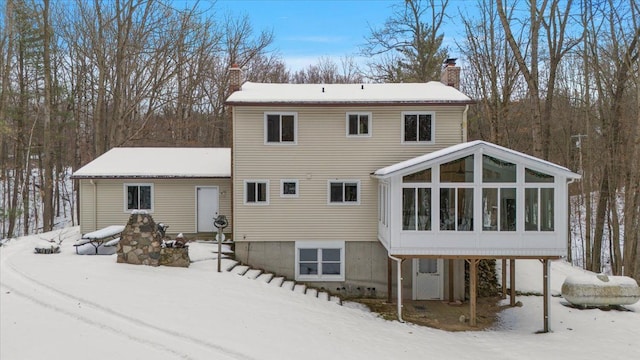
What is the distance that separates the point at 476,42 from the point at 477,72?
1968mm

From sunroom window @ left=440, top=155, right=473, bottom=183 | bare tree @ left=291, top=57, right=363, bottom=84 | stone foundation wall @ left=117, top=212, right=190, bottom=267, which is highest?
bare tree @ left=291, top=57, right=363, bottom=84

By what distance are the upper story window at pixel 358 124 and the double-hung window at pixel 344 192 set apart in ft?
5.61

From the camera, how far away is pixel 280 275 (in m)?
15.6

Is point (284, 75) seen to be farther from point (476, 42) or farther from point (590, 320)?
point (590, 320)

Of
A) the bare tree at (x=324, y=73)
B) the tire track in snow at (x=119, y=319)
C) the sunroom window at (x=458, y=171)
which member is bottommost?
the tire track in snow at (x=119, y=319)

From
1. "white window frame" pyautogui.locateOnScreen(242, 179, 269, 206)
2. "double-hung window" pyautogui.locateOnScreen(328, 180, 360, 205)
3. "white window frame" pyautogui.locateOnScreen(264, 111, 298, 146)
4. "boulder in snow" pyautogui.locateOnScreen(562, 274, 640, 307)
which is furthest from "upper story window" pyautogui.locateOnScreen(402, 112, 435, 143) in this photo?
"boulder in snow" pyautogui.locateOnScreen(562, 274, 640, 307)

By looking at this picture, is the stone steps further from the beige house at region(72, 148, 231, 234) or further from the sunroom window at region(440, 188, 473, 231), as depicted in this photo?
the sunroom window at region(440, 188, 473, 231)

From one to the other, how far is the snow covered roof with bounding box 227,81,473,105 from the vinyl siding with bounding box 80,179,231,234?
3.59 m

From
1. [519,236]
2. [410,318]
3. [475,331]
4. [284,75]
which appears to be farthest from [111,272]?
[284,75]

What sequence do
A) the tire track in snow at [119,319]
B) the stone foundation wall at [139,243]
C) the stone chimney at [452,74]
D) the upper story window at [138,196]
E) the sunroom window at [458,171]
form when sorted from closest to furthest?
the tire track in snow at [119,319]
the sunroom window at [458,171]
the stone foundation wall at [139,243]
the upper story window at [138,196]
the stone chimney at [452,74]

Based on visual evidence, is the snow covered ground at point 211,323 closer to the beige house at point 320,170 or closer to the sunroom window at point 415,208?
the beige house at point 320,170

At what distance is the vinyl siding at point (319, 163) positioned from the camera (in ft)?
50.3

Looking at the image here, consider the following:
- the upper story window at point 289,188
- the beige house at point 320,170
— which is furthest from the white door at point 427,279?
the upper story window at point 289,188

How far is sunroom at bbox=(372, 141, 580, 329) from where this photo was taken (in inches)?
492
